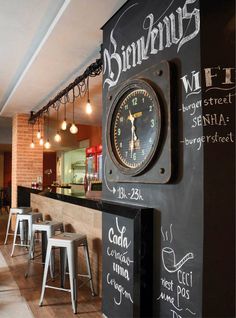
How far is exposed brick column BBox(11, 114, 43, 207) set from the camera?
6863 millimetres

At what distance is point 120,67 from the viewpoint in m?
2.57

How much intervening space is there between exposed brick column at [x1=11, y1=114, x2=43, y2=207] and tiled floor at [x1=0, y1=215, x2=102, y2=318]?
115 inches

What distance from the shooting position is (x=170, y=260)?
1.95 meters

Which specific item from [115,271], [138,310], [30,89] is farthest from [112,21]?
[30,89]

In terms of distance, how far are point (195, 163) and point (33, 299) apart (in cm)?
243

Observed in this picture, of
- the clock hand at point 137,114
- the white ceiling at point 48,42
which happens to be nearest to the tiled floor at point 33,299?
the clock hand at point 137,114

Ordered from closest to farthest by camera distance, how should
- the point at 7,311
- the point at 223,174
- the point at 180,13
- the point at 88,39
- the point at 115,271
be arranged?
the point at 223,174 → the point at 180,13 → the point at 115,271 → the point at 7,311 → the point at 88,39

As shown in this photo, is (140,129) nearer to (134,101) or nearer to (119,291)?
(134,101)

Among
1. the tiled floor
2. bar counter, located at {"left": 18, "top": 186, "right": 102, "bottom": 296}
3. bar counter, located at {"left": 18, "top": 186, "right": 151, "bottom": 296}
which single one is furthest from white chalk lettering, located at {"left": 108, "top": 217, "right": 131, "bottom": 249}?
the tiled floor

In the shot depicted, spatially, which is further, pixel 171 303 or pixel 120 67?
Answer: pixel 120 67

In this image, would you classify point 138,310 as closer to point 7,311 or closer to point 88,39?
point 7,311

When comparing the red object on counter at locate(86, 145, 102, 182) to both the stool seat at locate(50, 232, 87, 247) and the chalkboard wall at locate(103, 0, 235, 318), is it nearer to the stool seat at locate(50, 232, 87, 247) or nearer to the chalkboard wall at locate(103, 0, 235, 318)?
the stool seat at locate(50, 232, 87, 247)

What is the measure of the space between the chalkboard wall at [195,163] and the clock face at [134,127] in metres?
0.20

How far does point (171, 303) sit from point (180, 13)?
182 cm
